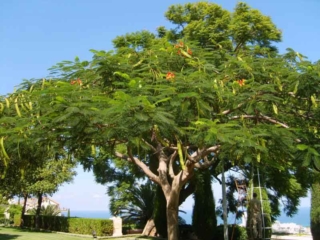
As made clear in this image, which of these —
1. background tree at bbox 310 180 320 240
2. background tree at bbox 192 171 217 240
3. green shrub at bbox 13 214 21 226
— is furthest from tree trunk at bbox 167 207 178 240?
green shrub at bbox 13 214 21 226

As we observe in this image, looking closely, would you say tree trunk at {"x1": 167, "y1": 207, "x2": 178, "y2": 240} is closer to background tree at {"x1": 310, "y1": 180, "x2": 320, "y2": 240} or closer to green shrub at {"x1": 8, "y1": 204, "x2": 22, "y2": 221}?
background tree at {"x1": 310, "y1": 180, "x2": 320, "y2": 240}

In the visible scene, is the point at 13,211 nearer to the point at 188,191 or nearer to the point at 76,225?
the point at 76,225

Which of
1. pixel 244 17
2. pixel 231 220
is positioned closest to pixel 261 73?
pixel 244 17

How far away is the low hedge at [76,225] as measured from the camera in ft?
77.3

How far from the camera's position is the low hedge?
77.3 ft

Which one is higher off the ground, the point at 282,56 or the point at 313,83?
the point at 282,56

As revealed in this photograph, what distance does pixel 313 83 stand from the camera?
8.02 metres

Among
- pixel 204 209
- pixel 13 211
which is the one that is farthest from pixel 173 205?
pixel 13 211

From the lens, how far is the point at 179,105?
7418 mm

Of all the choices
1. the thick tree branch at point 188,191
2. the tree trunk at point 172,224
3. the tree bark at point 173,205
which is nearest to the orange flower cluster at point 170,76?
the tree bark at point 173,205

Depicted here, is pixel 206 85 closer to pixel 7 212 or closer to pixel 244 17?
pixel 244 17

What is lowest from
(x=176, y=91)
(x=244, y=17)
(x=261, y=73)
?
(x=176, y=91)

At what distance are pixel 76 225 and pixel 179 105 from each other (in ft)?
66.1

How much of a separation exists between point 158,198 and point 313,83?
12.9m
